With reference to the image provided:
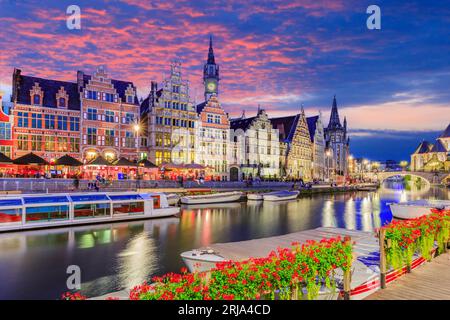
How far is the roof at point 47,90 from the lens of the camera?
45.8 meters

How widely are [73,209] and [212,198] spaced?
21.2 meters

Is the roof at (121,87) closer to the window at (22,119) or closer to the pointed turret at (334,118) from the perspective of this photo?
the window at (22,119)

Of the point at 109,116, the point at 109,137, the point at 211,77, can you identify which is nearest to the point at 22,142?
the point at 109,137

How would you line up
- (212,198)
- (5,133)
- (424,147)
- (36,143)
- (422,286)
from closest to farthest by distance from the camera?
(422,286) → (5,133) → (212,198) → (36,143) → (424,147)

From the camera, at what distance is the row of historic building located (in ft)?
151

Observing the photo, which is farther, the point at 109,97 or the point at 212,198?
the point at 109,97

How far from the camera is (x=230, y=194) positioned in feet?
157

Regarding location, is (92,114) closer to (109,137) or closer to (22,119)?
(109,137)

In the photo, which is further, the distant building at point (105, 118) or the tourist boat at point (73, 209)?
the distant building at point (105, 118)

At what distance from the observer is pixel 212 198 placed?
4541cm

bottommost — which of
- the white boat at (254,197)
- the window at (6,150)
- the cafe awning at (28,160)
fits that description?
the white boat at (254,197)

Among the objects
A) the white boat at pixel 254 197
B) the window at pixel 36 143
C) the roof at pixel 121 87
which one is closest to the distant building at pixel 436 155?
the white boat at pixel 254 197

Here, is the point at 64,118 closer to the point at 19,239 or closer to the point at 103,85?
the point at 103,85

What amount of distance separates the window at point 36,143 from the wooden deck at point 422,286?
47.5 metres
